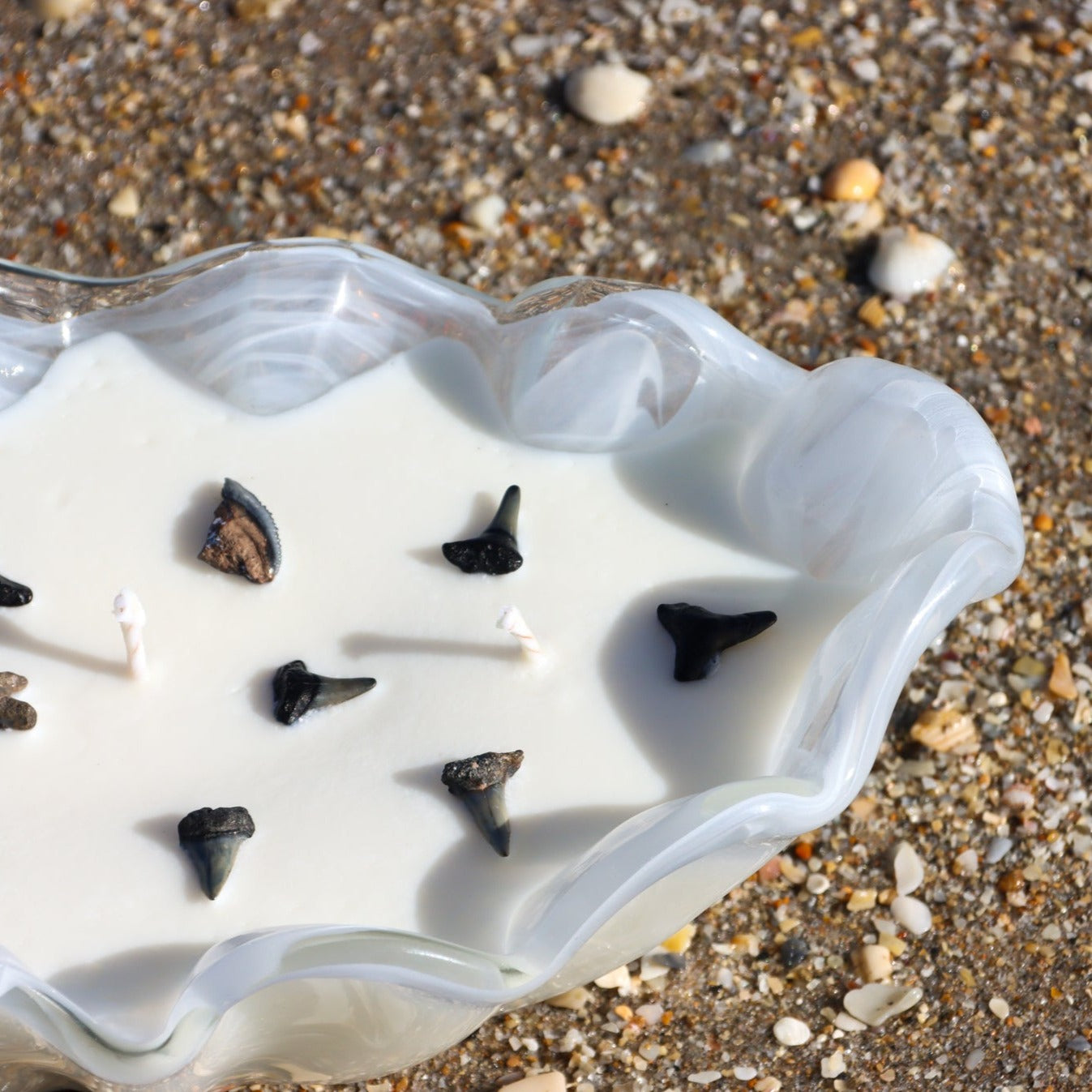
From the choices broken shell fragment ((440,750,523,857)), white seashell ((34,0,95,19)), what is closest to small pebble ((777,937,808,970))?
broken shell fragment ((440,750,523,857))

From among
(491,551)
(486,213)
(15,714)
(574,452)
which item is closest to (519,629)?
(491,551)

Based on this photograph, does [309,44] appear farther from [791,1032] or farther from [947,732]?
[791,1032]

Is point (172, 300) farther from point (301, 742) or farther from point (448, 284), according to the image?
point (301, 742)

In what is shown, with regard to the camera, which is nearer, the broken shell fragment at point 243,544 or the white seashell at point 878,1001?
the broken shell fragment at point 243,544

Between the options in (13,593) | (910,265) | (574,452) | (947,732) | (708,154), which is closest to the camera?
(13,593)

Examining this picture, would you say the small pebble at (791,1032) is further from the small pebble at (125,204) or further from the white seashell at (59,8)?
the white seashell at (59,8)

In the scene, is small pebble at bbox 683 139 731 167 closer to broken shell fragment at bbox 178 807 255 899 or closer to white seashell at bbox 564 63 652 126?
white seashell at bbox 564 63 652 126

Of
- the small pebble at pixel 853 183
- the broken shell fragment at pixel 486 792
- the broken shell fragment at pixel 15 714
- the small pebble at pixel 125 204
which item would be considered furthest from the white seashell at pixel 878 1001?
the small pebble at pixel 125 204
